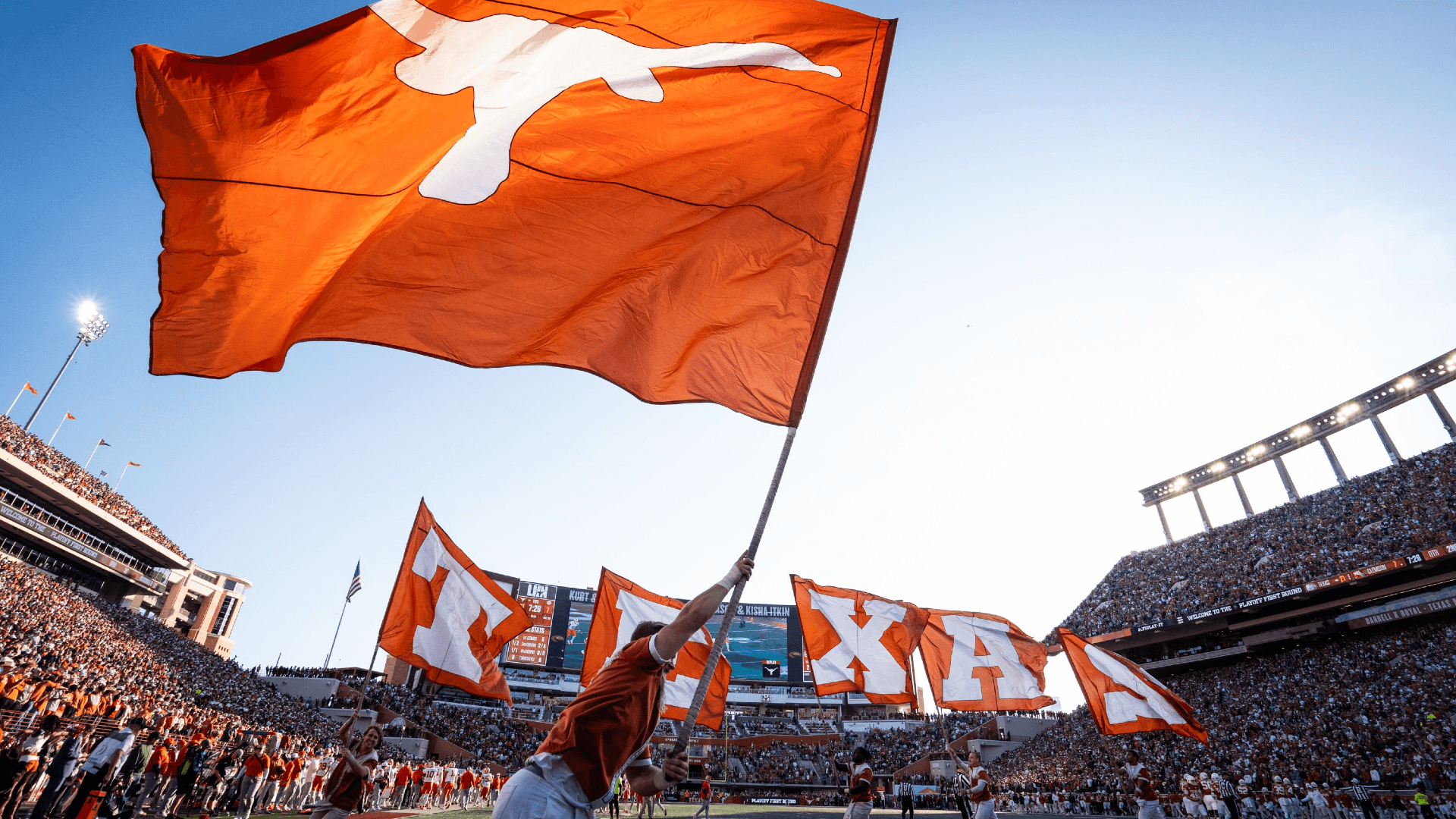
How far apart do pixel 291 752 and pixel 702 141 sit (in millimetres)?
24648

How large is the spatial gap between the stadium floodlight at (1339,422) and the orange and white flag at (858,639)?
153 ft

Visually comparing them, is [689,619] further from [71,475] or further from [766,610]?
[71,475]

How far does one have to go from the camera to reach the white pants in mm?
3041

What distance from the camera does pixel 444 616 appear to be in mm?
11789

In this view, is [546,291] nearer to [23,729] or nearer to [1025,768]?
[23,729]

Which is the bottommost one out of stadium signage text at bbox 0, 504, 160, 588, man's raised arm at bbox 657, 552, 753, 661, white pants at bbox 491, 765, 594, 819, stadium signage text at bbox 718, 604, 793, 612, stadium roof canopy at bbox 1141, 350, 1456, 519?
white pants at bbox 491, 765, 594, 819

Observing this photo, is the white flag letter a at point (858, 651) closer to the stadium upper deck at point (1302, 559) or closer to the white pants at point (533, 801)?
the white pants at point (533, 801)

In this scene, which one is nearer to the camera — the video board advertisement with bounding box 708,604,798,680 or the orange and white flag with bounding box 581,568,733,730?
the orange and white flag with bounding box 581,568,733,730

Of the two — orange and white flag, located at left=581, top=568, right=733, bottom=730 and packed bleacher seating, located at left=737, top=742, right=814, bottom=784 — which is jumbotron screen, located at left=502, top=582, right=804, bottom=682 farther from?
orange and white flag, located at left=581, top=568, right=733, bottom=730

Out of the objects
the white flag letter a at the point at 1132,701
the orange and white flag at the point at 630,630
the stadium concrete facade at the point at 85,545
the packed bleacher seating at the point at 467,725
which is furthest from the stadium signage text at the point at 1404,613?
the stadium concrete facade at the point at 85,545

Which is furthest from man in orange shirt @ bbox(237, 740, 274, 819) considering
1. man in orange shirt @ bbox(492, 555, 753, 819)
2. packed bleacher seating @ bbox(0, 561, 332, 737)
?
man in orange shirt @ bbox(492, 555, 753, 819)

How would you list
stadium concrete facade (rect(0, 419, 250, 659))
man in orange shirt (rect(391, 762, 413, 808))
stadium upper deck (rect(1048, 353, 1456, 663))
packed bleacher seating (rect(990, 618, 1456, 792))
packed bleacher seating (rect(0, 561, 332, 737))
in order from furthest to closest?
stadium concrete facade (rect(0, 419, 250, 659))
stadium upper deck (rect(1048, 353, 1456, 663))
packed bleacher seating (rect(990, 618, 1456, 792))
man in orange shirt (rect(391, 762, 413, 808))
packed bleacher seating (rect(0, 561, 332, 737))

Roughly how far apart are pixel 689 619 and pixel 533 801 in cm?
103

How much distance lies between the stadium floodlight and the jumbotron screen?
118ft
